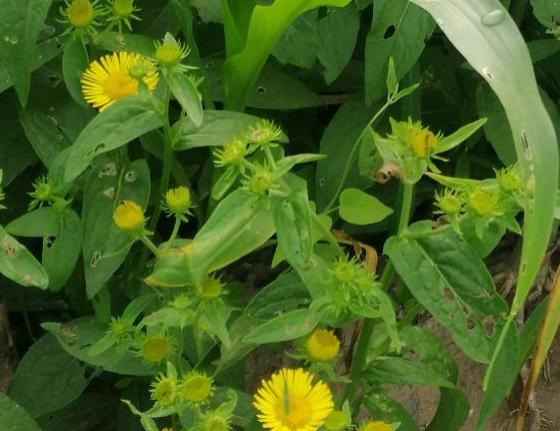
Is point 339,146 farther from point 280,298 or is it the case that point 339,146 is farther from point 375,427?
point 375,427

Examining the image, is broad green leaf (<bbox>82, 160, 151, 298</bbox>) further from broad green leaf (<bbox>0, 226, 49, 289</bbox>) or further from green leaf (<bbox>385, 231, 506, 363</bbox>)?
green leaf (<bbox>385, 231, 506, 363</bbox>)

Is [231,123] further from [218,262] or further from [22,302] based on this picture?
[22,302]

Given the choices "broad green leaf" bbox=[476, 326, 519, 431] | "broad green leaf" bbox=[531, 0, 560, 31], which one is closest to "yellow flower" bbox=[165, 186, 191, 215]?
"broad green leaf" bbox=[476, 326, 519, 431]

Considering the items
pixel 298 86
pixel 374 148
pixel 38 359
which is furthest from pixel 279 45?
pixel 38 359

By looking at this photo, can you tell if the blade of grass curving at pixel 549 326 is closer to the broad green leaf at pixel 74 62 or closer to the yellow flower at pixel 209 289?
the yellow flower at pixel 209 289

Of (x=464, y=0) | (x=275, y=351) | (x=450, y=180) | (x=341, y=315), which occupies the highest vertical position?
(x=464, y=0)

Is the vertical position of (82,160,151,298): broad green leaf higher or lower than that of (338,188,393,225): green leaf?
lower
